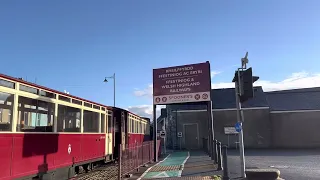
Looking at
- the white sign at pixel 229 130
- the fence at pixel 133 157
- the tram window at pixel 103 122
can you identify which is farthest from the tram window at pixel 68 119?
the white sign at pixel 229 130

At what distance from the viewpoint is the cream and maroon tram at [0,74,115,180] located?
7.82m

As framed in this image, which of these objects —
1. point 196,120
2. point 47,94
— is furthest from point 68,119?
point 196,120

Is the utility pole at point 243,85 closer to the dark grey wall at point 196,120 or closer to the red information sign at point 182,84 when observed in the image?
the red information sign at point 182,84

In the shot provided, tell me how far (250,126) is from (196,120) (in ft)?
20.2

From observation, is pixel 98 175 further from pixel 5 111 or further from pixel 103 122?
pixel 5 111

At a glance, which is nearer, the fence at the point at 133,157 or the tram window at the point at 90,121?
the fence at the point at 133,157

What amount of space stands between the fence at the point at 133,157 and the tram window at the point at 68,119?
75.2 inches

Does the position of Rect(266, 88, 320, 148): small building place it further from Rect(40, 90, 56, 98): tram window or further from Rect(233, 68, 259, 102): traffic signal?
Rect(40, 90, 56, 98): tram window

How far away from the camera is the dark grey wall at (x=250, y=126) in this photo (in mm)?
38125

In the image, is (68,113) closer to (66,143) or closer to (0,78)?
(66,143)

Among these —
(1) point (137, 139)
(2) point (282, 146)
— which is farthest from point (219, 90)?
(1) point (137, 139)

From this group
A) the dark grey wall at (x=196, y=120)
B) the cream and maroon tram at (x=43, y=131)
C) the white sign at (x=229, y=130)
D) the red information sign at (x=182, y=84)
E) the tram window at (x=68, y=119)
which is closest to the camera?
the cream and maroon tram at (x=43, y=131)

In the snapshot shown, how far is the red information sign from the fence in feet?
13.4

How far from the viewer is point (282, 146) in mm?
38344
